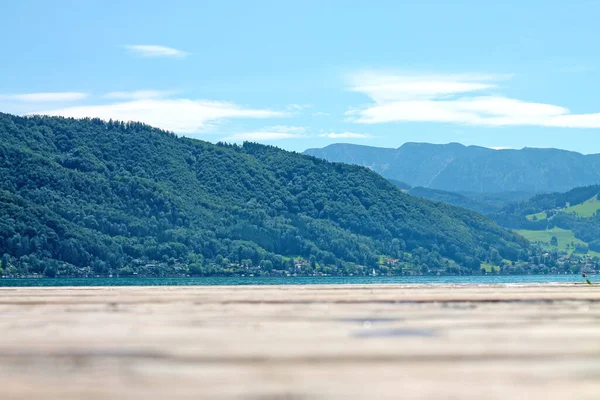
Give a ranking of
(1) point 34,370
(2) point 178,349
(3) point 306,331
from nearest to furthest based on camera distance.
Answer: (1) point 34,370
(2) point 178,349
(3) point 306,331

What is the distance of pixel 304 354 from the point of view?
9547 mm

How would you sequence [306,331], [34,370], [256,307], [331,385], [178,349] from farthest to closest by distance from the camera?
[256,307]
[306,331]
[178,349]
[34,370]
[331,385]

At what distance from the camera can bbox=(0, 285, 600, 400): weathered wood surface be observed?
7.37 meters

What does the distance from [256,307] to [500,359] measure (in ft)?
30.2

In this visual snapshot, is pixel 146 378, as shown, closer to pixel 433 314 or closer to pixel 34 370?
pixel 34 370

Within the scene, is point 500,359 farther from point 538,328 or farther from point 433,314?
point 433,314

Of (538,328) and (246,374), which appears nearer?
(246,374)

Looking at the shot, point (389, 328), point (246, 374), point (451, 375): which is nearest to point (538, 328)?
point (389, 328)

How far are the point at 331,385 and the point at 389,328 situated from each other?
5216 millimetres

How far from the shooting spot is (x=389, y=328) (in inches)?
499

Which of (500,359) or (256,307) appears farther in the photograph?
(256,307)

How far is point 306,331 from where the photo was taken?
1220cm

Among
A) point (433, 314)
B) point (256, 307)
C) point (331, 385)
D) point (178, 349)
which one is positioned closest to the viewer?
point (331, 385)

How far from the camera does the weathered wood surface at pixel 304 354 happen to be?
7.37 metres
